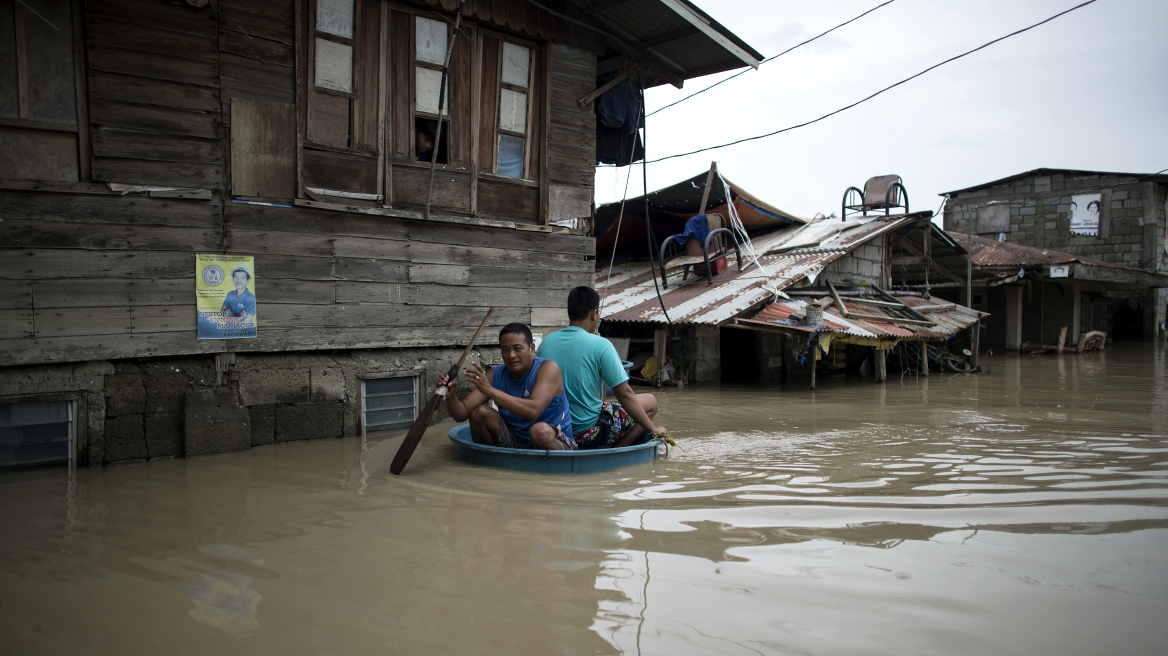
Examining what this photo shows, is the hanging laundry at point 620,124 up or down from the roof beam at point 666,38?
down

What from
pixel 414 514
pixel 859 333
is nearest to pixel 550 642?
pixel 414 514

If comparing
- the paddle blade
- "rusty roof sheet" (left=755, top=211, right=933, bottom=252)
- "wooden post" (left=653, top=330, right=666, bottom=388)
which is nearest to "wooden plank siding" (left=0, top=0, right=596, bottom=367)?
the paddle blade

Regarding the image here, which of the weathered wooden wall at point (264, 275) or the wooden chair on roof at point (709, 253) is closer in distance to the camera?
the weathered wooden wall at point (264, 275)

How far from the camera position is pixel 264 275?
603 centimetres

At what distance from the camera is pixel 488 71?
294 inches

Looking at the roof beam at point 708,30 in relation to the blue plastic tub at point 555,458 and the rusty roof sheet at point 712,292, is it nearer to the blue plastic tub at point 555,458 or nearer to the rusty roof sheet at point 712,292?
the rusty roof sheet at point 712,292

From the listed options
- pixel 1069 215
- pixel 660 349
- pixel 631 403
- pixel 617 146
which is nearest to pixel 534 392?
pixel 631 403

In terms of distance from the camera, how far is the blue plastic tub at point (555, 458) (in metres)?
4.77

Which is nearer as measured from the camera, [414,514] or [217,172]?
[414,514]

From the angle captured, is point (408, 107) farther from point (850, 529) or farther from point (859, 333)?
point (859, 333)

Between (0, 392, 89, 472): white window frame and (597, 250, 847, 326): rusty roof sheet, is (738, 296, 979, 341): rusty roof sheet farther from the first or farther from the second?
(0, 392, 89, 472): white window frame

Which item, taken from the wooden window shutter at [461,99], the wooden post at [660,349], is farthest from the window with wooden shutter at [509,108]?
the wooden post at [660,349]

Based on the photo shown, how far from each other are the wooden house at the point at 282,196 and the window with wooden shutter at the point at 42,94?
2 centimetres

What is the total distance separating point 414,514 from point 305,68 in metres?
4.54
